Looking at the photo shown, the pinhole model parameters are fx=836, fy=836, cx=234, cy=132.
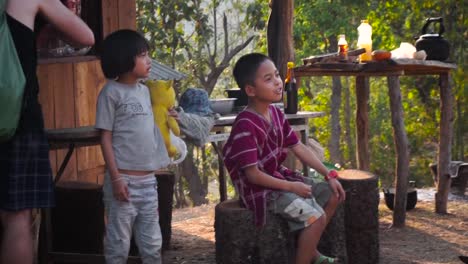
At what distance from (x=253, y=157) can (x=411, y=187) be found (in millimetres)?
4773

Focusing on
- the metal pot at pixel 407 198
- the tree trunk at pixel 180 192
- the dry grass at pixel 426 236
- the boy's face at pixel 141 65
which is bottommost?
the tree trunk at pixel 180 192

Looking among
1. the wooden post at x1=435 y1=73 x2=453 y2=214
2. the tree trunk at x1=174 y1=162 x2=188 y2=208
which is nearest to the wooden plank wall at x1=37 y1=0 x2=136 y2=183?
the wooden post at x1=435 y1=73 x2=453 y2=214

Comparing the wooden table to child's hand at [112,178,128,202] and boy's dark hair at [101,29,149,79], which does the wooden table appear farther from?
child's hand at [112,178,128,202]

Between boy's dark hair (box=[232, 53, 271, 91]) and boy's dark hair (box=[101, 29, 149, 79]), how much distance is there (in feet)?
1.99

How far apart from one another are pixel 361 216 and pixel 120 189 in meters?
2.15

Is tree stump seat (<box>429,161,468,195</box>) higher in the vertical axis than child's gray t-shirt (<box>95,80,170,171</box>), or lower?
lower

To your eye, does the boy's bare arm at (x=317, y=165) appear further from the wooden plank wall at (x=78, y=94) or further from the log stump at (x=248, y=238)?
the wooden plank wall at (x=78, y=94)

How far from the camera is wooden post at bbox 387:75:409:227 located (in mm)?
7559

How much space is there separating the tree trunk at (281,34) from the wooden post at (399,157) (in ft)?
5.06

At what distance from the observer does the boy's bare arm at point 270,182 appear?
4.50 metres

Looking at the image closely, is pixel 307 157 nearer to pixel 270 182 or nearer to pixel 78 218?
pixel 270 182

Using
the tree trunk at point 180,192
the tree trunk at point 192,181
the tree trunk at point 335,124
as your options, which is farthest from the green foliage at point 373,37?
the tree trunk at point 180,192

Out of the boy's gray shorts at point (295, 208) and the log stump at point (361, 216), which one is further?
the log stump at point (361, 216)

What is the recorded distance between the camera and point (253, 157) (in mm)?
→ 4504
